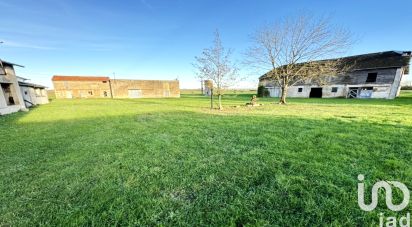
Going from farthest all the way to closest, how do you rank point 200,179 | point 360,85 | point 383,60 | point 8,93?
point 360,85, point 383,60, point 8,93, point 200,179

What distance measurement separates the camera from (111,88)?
39062 mm

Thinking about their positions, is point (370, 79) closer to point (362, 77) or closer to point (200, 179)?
point (362, 77)

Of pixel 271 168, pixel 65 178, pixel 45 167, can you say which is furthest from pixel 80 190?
pixel 271 168

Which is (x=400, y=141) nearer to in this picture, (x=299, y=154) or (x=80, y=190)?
(x=299, y=154)

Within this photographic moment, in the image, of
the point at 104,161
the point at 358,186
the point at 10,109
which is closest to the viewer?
the point at 358,186

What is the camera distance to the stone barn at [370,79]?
21312 millimetres

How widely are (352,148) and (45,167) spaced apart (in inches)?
256

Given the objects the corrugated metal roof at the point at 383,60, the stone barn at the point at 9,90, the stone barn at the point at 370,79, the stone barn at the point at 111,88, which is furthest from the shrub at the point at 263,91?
the stone barn at the point at 9,90

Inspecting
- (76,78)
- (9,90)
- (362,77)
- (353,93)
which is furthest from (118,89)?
(362,77)

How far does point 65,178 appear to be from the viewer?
283cm
